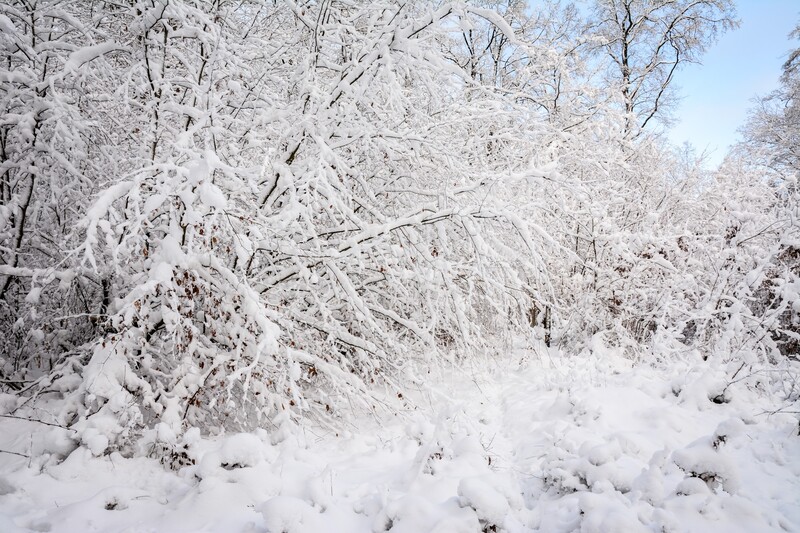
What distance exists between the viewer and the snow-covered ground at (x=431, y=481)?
2.34 metres

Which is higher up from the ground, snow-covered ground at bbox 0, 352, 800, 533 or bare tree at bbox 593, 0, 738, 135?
bare tree at bbox 593, 0, 738, 135

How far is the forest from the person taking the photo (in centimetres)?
256

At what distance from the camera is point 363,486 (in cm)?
292

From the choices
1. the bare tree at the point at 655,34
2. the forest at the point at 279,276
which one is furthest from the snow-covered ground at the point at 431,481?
the bare tree at the point at 655,34

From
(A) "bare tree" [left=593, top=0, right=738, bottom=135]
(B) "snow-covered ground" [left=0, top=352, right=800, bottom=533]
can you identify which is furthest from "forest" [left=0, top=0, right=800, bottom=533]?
(A) "bare tree" [left=593, top=0, right=738, bottom=135]

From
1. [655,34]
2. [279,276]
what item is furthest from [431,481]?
[655,34]

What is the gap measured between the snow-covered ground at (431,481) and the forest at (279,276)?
2 centimetres

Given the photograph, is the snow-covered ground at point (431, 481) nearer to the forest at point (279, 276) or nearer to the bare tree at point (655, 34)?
the forest at point (279, 276)

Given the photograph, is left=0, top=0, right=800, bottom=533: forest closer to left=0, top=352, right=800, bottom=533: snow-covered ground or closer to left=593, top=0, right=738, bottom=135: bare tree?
left=0, top=352, right=800, bottom=533: snow-covered ground

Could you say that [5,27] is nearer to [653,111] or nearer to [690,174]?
[690,174]

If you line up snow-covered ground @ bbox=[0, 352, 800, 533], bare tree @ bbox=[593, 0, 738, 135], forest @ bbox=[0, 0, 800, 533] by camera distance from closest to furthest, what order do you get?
snow-covered ground @ bbox=[0, 352, 800, 533]
forest @ bbox=[0, 0, 800, 533]
bare tree @ bbox=[593, 0, 738, 135]

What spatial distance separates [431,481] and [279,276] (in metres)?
1.99

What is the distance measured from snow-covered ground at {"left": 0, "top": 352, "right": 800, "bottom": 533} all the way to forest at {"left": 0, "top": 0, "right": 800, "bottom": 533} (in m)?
0.02

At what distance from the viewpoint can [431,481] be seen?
2980 millimetres
